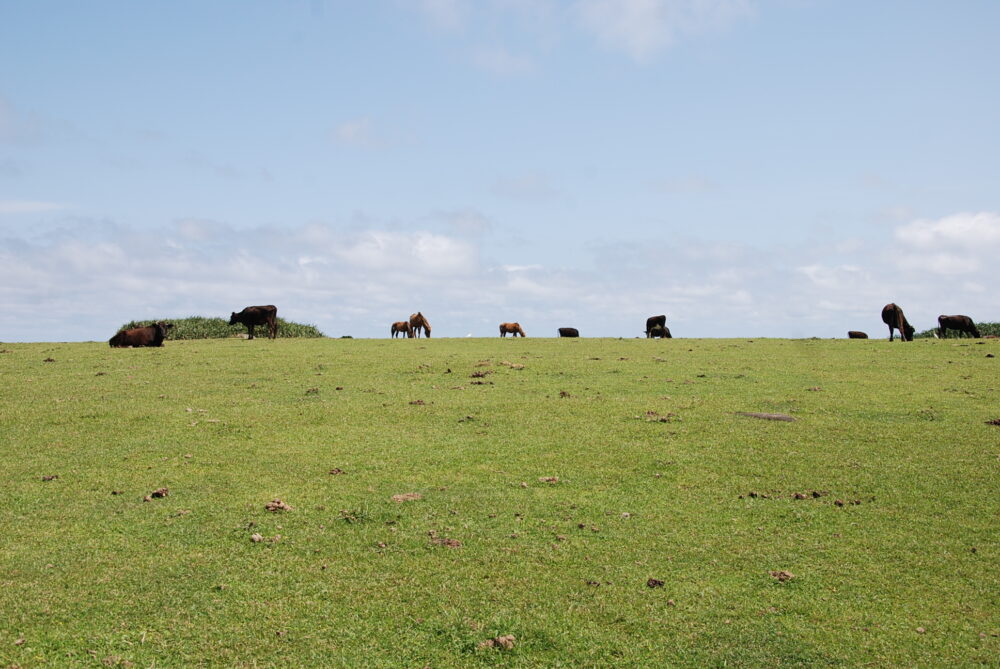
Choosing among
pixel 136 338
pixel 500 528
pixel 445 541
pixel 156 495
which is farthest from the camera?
pixel 136 338

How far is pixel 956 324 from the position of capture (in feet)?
136

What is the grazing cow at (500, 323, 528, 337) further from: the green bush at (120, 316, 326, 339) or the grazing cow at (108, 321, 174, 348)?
the grazing cow at (108, 321, 174, 348)

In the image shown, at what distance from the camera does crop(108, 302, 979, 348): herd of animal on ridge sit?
2988 cm

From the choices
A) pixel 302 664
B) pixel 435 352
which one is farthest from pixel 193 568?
pixel 435 352

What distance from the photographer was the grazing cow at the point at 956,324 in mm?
40969

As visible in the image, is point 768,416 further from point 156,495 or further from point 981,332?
point 981,332

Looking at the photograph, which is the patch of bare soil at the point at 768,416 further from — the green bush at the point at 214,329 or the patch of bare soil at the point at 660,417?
the green bush at the point at 214,329

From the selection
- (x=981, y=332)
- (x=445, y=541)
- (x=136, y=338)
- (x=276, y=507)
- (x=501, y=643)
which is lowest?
(x=501, y=643)

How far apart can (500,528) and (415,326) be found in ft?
123

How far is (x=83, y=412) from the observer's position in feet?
52.2

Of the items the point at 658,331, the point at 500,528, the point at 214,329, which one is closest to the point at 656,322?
the point at 658,331

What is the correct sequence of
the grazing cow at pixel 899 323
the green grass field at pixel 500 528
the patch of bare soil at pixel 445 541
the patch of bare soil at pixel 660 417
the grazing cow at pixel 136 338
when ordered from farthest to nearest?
the grazing cow at pixel 899 323, the grazing cow at pixel 136 338, the patch of bare soil at pixel 660 417, the patch of bare soil at pixel 445 541, the green grass field at pixel 500 528

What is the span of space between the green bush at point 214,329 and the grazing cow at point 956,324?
112 feet

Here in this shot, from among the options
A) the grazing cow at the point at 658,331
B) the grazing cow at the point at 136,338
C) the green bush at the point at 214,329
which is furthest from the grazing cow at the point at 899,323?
the grazing cow at the point at 136,338
